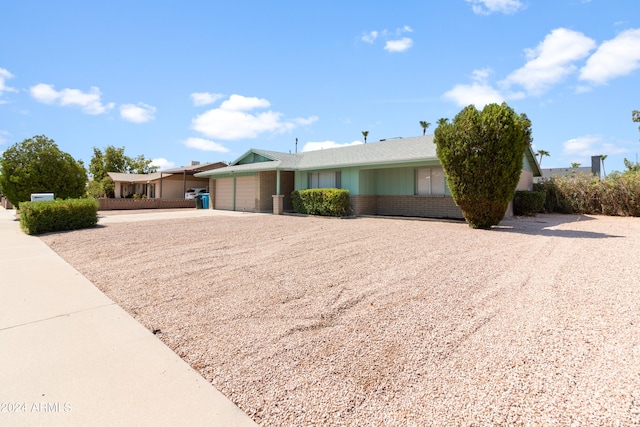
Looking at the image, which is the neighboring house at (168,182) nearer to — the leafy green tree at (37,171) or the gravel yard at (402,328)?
the leafy green tree at (37,171)

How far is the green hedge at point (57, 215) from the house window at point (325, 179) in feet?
35.8

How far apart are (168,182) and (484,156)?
31725mm

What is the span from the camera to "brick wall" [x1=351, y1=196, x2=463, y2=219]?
15.0 m

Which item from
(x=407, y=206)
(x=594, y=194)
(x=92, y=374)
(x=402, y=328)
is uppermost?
(x=594, y=194)

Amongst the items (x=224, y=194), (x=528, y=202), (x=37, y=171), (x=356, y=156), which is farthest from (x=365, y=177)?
(x=37, y=171)

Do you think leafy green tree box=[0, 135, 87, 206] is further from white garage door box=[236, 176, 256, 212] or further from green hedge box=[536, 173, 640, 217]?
green hedge box=[536, 173, 640, 217]

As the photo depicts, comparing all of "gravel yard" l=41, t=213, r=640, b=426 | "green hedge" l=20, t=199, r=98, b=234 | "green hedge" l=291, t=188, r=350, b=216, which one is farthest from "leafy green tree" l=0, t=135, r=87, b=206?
"gravel yard" l=41, t=213, r=640, b=426

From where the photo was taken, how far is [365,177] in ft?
56.7

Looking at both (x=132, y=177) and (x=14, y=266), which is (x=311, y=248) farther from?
(x=132, y=177)

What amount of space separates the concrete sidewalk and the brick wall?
44.6 ft

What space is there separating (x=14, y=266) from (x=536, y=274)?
33.2 feet

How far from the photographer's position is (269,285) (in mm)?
5156

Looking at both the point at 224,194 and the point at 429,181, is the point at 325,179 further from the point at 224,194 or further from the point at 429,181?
the point at 224,194

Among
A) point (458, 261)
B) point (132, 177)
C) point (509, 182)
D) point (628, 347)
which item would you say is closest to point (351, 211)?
point (509, 182)
